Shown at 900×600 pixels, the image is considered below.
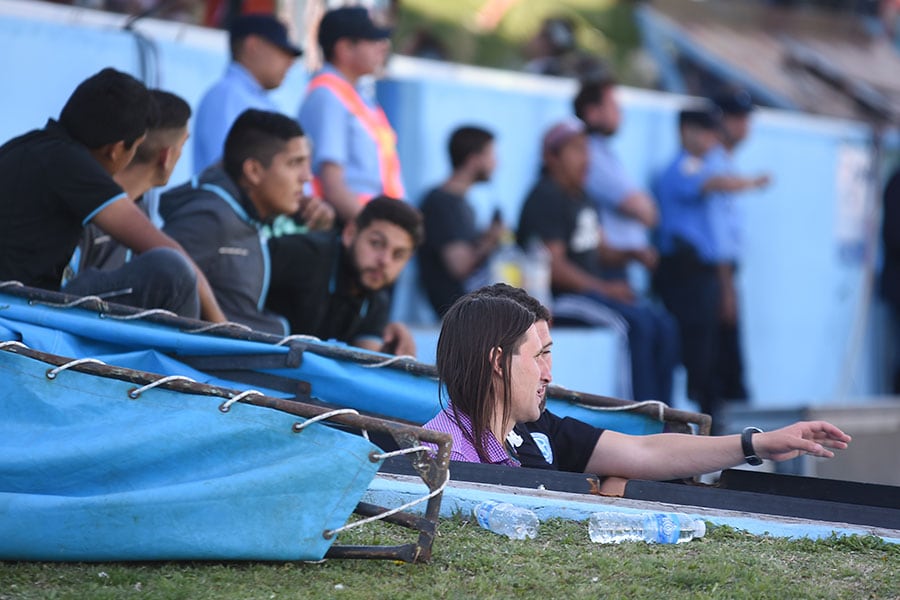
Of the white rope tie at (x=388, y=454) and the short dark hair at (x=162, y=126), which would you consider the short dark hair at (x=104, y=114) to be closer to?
the short dark hair at (x=162, y=126)

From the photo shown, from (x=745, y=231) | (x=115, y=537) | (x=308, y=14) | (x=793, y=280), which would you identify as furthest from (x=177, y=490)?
(x=793, y=280)

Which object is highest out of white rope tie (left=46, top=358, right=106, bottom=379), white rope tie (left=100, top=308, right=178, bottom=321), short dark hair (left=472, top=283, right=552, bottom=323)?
short dark hair (left=472, top=283, right=552, bottom=323)

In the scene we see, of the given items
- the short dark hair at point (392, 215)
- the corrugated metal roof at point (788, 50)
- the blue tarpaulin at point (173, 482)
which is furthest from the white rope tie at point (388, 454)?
the corrugated metal roof at point (788, 50)

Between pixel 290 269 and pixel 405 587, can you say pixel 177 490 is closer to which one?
pixel 405 587

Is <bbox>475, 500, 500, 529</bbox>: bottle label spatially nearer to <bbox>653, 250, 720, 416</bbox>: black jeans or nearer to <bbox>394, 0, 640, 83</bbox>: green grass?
<bbox>653, 250, 720, 416</bbox>: black jeans

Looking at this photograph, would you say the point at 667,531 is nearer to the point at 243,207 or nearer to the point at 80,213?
the point at 80,213

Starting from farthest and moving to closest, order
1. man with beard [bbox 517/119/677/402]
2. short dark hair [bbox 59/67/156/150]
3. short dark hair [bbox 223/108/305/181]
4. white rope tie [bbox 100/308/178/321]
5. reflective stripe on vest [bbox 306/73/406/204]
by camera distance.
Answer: man with beard [bbox 517/119/677/402] < reflective stripe on vest [bbox 306/73/406/204] < short dark hair [bbox 223/108/305/181] < short dark hair [bbox 59/67/156/150] < white rope tie [bbox 100/308/178/321]

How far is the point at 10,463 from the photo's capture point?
3000 millimetres

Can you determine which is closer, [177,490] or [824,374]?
[177,490]

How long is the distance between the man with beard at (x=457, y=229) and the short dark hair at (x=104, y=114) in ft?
8.97

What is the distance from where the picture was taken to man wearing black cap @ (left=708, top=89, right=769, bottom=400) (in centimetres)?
878

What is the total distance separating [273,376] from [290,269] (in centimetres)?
129

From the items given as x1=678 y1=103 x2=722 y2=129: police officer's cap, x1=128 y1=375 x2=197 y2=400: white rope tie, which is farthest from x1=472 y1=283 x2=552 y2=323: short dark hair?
x1=678 y1=103 x2=722 y2=129: police officer's cap

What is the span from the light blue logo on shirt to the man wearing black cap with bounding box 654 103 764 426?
5088 mm
